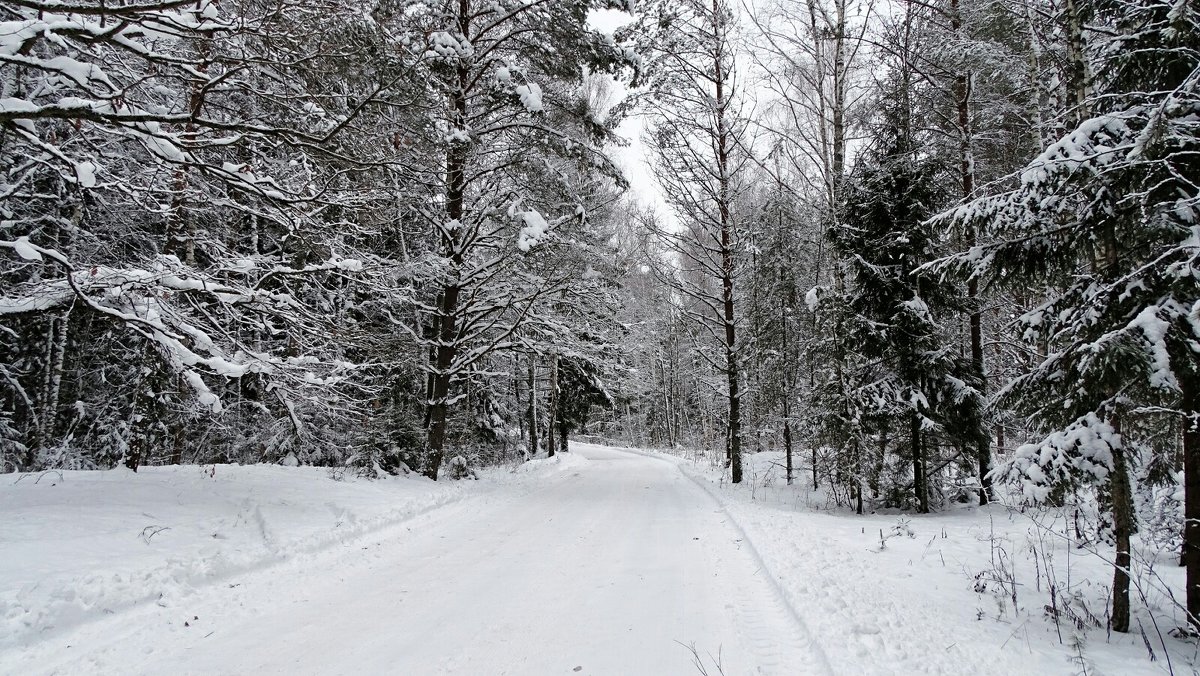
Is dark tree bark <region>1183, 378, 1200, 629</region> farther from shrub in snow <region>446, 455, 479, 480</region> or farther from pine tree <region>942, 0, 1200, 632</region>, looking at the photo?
shrub in snow <region>446, 455, 479, 480</region>

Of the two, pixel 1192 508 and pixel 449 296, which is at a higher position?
pixel 449 296

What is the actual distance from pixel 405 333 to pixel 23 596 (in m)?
8.15

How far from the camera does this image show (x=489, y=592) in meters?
4.64

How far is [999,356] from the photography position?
700 inches

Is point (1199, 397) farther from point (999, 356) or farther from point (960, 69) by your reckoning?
point (999, 356)

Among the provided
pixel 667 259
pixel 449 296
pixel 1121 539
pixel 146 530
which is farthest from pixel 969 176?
pixel 146 530

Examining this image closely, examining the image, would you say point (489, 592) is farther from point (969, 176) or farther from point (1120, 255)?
point (969, 176)

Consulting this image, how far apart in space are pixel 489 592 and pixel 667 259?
11081mm

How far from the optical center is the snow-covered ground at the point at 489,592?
3.30 metres

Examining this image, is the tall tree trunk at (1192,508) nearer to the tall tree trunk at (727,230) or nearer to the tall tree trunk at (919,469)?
the tall tree trunk at (919,469)

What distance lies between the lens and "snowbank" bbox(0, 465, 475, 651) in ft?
12.3

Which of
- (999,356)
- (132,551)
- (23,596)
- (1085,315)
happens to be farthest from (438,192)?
(999,356)

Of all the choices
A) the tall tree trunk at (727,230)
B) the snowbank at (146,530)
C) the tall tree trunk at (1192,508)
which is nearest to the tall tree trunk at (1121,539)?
the tall tree trunk at (1192,508)

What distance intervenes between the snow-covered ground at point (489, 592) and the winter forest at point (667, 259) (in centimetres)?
9
